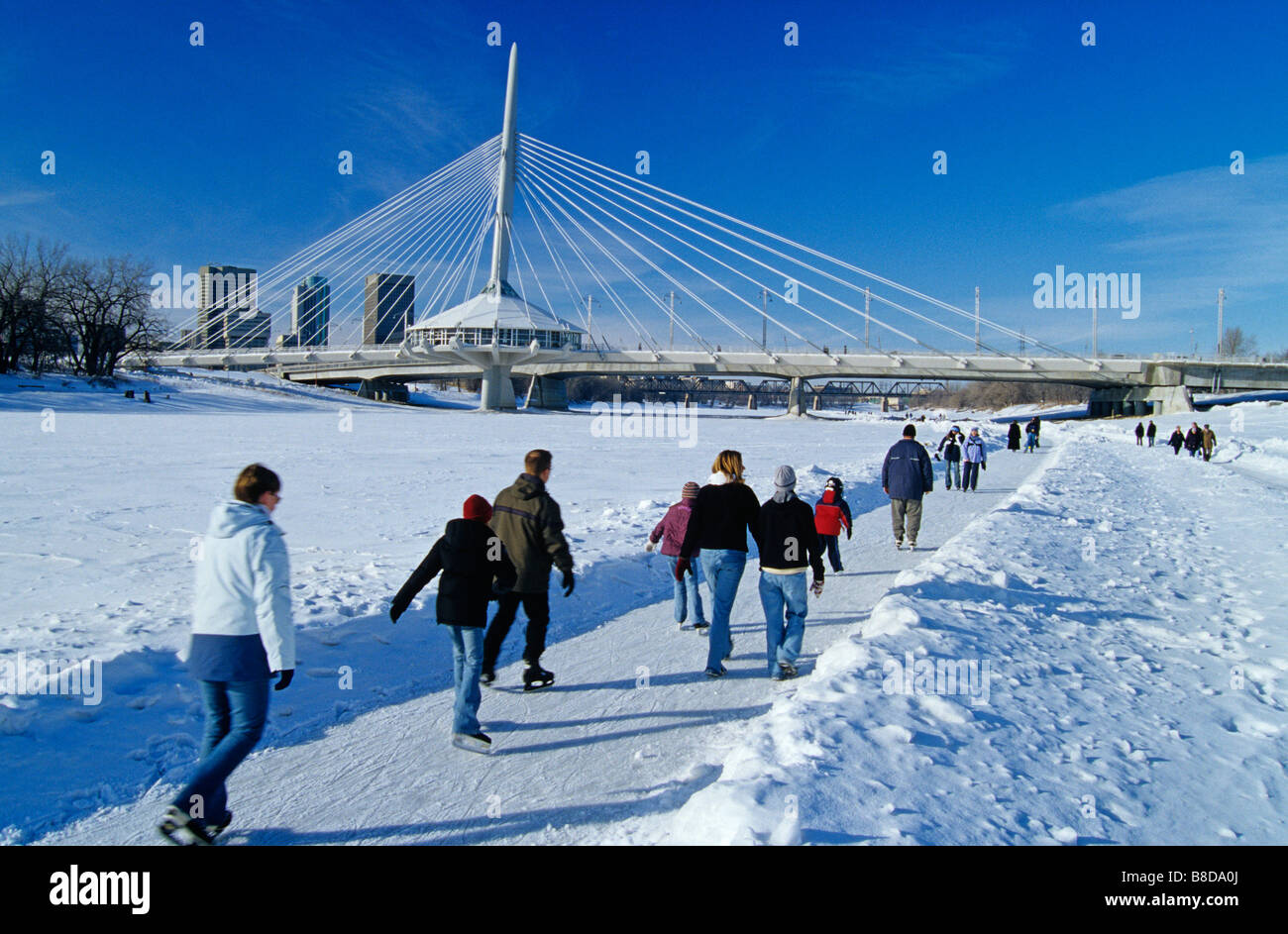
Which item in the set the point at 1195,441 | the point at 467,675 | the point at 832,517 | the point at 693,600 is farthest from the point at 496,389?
the point at 467,675

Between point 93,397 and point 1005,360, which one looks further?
point 1005,360

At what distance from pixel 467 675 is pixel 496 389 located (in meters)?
63.5

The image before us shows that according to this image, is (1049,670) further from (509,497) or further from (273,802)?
(273,802)

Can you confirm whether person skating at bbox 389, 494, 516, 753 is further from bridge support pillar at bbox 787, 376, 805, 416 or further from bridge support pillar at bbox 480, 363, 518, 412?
bridge support pillar at bbox 787, 376, 805, 416

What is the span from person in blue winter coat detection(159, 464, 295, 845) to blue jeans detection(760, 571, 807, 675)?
3.11 meters

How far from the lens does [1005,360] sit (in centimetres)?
6178

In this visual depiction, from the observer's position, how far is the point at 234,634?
10.8 feet

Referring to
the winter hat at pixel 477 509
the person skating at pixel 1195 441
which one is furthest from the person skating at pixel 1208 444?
the winter hat at pixel 477 509

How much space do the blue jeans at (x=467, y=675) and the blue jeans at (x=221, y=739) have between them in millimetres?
1078

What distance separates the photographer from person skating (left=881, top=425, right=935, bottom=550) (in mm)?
10203

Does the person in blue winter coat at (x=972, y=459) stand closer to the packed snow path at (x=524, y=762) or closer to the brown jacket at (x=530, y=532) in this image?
the packed snow path at (x=524, y=762)

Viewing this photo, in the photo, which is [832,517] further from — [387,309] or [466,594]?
[387,309]
